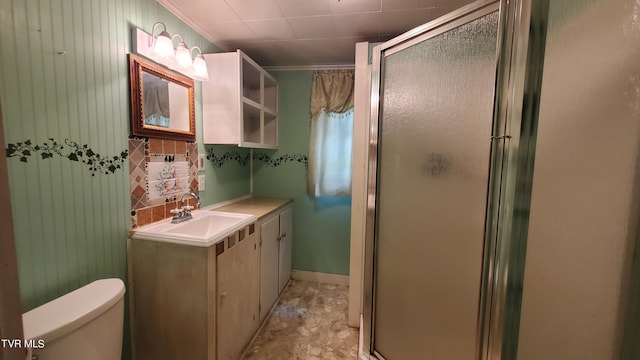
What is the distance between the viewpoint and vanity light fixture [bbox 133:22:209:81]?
1422 mm

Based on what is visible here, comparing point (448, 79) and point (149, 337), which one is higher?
point (448, 79)

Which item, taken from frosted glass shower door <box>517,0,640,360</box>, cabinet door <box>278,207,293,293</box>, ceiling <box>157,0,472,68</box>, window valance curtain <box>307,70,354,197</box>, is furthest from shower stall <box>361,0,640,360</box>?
cabinet door <box>278,207,293,293</box>

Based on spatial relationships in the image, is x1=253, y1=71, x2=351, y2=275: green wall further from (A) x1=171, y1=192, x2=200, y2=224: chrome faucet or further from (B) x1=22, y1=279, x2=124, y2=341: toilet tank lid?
(B) x1=22, y1=279, x2=124, y2=341: toilet tank lid

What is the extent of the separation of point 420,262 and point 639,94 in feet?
3.10

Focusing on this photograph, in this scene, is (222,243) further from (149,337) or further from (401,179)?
(401,179)

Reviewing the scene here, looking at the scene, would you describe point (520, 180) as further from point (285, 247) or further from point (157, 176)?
point (285, 247)

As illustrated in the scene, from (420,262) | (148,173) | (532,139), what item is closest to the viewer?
(532,139)

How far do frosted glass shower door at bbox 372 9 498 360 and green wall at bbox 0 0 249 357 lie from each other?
1.39m

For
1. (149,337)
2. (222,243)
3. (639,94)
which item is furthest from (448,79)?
(149,337)

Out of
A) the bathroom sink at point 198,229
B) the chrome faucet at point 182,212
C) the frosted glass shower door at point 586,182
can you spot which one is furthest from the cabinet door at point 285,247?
the frosted glass shower door at point 586,182

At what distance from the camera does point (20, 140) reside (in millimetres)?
966

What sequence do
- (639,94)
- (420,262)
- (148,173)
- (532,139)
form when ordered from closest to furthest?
(639,94), (532,139), (420,262), (148,173)

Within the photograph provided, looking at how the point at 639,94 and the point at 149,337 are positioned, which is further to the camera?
the point at 149,337

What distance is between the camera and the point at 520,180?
36.0 inches
